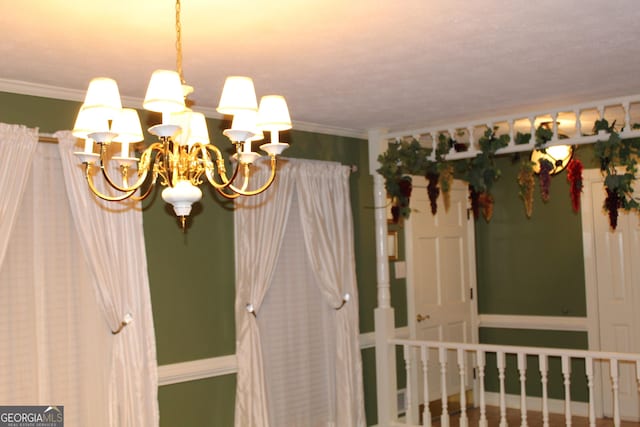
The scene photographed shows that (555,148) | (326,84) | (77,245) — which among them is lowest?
(77,245)

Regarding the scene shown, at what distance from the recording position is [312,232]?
536cm

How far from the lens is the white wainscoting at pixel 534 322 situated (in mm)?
6504

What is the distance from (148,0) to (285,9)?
53cm

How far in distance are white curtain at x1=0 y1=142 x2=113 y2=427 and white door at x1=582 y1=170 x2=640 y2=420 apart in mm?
4253

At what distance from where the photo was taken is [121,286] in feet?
13.7

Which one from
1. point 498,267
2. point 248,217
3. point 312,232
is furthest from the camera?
point 498,267

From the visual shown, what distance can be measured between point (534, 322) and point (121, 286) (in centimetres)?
412

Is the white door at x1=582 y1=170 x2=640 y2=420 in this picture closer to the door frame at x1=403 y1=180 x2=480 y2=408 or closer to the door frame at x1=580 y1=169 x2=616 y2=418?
the door frame at x1=580 y1=169 x2=616 y2=418

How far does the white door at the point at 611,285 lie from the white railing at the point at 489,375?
7 cm

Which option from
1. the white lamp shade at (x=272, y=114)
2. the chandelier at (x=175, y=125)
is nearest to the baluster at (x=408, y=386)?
the chandelier at (x=175, y=125)

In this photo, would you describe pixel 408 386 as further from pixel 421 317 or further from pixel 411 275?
pixel 411 275

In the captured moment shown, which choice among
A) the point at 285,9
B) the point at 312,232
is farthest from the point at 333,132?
the point at 285,9

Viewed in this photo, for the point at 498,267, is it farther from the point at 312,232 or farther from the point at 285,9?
the point at 285,9

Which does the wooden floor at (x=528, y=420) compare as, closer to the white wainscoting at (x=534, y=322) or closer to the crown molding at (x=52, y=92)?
the white wainscoting at (x=534, y=322)
